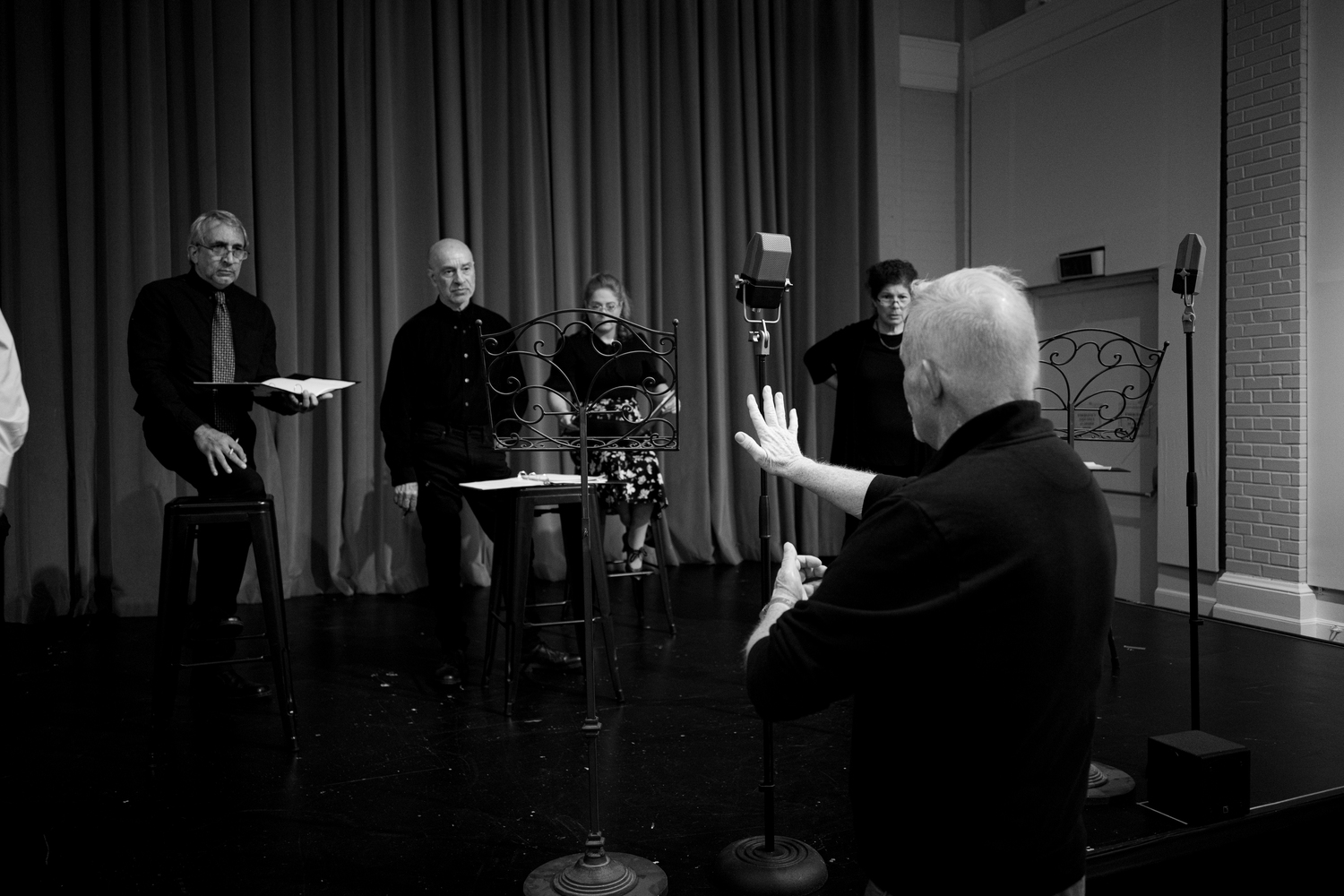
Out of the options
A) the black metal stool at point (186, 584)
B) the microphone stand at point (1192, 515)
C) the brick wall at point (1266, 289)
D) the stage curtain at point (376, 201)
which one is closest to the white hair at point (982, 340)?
the microphone stand at point (1192, 515)

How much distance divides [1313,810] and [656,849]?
1554mm

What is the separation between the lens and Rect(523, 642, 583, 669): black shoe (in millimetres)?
3732

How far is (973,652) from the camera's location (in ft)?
3.96

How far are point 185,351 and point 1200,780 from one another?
303 centimetres

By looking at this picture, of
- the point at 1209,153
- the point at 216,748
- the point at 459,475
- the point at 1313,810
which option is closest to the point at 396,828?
the point at 216,748

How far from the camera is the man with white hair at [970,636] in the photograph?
1.19 meters

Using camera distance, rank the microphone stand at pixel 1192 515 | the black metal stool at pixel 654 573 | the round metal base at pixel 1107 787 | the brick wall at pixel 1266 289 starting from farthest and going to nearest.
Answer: the brick wall at pixel 1266 289
the black metal stool at pixel 654 573
the microphone stand at pixel 1192 515
the round metal base at pixel 1107 787

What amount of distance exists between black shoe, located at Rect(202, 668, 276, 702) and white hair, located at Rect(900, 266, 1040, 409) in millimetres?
2773

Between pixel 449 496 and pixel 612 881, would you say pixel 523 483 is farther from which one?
pixel 612 881

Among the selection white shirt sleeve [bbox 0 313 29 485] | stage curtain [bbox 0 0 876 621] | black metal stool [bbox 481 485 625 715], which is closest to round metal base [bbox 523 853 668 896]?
black metal stool [bbox 481 485 625 715]

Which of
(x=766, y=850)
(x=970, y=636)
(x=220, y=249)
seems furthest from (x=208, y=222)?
(x=970, y=636)

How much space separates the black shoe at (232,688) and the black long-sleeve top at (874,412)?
2.07m

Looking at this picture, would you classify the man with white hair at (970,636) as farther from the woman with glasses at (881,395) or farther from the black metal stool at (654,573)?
the black metal stool at (654,573)

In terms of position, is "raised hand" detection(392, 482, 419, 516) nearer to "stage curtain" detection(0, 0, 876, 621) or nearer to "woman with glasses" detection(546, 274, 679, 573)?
"woman with glasses" detection(546, 274, 679, 573)
